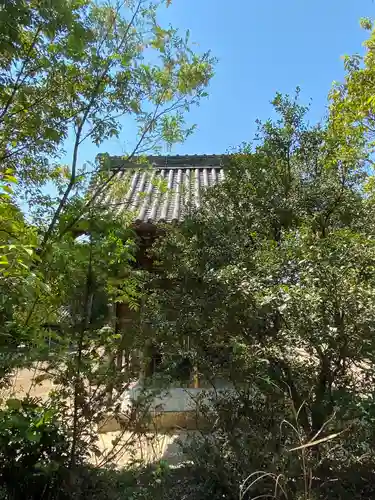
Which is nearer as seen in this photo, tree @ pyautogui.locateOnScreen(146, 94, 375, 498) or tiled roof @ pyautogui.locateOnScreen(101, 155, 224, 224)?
tree @ pyautogui.locateOnScreen(146, 94, 375, 498)

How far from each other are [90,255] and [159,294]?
3.37 feet

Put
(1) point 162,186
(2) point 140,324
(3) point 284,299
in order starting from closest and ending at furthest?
(3) point 284,299
(2) point 140,324
(1) point 162,186

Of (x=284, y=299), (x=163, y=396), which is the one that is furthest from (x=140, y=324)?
(x=284, y=299)

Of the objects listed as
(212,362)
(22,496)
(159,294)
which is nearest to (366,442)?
(212,362)

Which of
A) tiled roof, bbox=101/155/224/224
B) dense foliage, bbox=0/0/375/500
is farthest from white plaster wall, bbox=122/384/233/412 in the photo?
tiled roof, bbox=101/155/224/224

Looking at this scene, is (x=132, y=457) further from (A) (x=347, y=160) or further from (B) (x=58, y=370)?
(A) (x=347, y=160)

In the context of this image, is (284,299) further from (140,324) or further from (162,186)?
(162,186)

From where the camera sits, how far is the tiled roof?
3607 millimetres

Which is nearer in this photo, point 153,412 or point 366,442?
point 366,442

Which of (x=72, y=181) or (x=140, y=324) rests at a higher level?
(x=72, y=181)

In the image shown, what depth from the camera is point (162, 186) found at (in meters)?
3.52

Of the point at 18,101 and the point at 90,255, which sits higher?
the point at 18,101

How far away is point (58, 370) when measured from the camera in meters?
2.56

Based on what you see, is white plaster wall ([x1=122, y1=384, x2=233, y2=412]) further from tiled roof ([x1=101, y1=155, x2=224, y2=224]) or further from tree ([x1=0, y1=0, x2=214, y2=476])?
tiled roof ([x1=101, y1=155, x2=224, y2=224])
